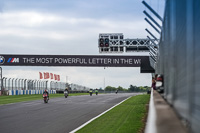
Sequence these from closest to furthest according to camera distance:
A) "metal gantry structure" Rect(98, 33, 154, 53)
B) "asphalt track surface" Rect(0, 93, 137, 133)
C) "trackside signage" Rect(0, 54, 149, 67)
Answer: "asphalt track surface" Rect(0, 93, 137, 133) < "metal gantry structure" Rect(98, 33, 154, 53) < "trackside signage" Rect(0, 54, 149, 67)

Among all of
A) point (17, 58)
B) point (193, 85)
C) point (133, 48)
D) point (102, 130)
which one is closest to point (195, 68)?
point (193, 85)

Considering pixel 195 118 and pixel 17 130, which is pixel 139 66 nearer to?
pixel 17 130

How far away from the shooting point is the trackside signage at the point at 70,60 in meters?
51.6

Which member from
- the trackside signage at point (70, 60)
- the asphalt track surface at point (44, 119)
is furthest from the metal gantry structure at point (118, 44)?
the asphalt track surface at point (44, 119)

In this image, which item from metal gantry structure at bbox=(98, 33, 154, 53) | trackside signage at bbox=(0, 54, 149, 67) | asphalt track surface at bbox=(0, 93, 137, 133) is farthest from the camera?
trackside signage at bbox=(0, 54, 149, 67)

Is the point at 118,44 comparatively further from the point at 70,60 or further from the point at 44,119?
the point at 44,119

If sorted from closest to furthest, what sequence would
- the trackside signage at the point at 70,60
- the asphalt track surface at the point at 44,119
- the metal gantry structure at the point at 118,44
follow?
the asphalt track surface at the point at 44,119 < the metal gantry structure at the point at 118,44 < the trackside signage at the point at 70,60

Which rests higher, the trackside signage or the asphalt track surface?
the trackside signage

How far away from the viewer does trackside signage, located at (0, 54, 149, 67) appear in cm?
5156

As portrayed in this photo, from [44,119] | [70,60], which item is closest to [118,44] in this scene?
[70,60]

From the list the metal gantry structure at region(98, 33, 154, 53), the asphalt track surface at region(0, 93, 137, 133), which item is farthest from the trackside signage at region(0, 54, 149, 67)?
the asphalt track surface at region(0, 93, 137, 133)

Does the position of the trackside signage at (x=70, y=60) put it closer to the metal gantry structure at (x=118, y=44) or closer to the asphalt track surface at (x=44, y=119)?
the metal gantry structure at (x=118, y=44)

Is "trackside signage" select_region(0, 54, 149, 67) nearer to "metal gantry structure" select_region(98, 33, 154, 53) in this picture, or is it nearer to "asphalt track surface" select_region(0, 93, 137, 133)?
"metal gantry structure" select_region(98, 33, 154, 53)

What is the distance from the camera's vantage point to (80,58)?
52406mm
